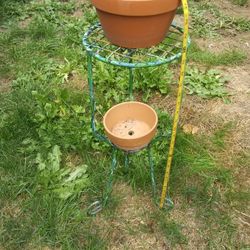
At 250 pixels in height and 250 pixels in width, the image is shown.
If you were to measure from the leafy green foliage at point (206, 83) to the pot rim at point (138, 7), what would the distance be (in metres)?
1.47

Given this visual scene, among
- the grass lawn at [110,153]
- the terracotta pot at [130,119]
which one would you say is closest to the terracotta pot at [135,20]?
the terracotta pot at [130,119]

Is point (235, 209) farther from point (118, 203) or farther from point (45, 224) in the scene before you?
point (45, 224)

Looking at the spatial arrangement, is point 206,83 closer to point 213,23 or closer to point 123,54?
point 213,23

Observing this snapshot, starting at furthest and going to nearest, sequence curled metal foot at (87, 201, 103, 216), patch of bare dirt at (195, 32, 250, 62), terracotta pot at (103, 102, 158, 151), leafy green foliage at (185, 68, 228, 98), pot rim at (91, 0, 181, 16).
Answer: patch of bare dirt at (195, 32, 250, 62)
leafy green foliage at (185, 68, 228, 98)
curled metal foot at (87, 201, 103, 216)
terracotta pot at (103, 102, 158, 151)
pot rim at (91, 0, 181, 16)

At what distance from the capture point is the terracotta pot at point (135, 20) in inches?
60.2

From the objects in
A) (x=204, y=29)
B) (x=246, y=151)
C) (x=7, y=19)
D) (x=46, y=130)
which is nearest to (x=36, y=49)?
(x=7, y=19)

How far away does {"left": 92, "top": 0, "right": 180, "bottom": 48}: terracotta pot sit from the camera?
5.01 ft

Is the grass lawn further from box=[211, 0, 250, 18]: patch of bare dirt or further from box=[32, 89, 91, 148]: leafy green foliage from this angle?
box=[211, 0, 250, 18]: patch of bare dirt

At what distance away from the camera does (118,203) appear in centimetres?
226

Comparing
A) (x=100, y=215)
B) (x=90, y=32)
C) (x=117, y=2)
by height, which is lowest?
(x=100, y=215)

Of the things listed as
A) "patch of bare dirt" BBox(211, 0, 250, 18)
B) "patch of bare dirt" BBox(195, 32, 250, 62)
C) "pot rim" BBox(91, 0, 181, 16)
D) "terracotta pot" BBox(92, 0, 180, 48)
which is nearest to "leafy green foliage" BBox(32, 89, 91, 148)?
"terracotta pot" BBox(92, 0, 180, 48)

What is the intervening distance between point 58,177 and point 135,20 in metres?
1.19

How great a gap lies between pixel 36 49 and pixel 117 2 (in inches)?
84.5

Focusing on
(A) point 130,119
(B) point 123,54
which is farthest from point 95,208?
(B) point 123,54
